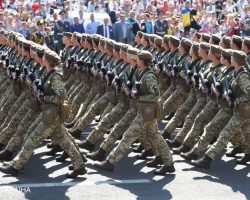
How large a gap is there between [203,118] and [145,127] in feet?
4.32

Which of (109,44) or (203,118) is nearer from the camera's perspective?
(203,118)

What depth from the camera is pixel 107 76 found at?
12422 millimetres

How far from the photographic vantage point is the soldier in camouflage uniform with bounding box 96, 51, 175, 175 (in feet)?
33.9

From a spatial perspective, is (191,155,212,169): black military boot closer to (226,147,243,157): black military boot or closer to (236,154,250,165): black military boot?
(236,154,250,165): black military boot

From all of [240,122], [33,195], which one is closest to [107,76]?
[240,122]

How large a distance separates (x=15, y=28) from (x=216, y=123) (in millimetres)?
10906

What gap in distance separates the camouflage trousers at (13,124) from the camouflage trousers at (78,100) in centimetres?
253

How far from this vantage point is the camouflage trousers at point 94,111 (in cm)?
1265

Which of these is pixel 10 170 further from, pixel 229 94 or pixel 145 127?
pixel 229 94

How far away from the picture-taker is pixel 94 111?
499 inches

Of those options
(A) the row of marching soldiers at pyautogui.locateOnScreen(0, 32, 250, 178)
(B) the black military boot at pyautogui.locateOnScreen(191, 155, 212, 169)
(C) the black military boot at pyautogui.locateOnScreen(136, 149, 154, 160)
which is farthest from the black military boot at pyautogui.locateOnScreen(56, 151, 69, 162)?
(B) the black military boot at pyautogui.locateOnScreen(191, 155, 212, 169)

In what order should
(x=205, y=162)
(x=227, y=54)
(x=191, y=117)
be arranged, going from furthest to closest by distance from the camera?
(x=191, y=117)
(x=227, y=54)
(x=205, y=162)

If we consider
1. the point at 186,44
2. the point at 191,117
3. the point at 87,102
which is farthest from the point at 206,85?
the point at 87,102

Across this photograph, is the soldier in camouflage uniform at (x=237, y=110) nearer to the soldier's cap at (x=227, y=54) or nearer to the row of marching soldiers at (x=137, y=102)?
the row of marching soldiers at (x=137, y=102)
